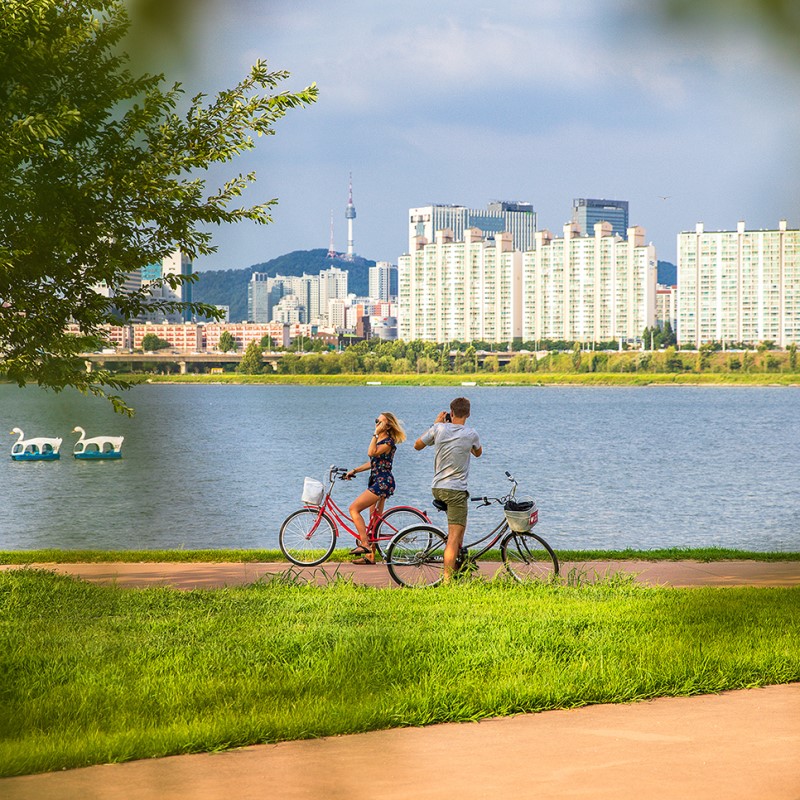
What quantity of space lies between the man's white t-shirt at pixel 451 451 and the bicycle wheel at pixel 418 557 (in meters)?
0.47

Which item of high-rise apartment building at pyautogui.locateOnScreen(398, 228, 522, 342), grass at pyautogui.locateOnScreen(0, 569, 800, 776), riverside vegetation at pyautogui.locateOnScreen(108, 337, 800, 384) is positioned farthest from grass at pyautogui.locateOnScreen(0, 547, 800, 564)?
high-rise apartment building at pyautogui.locateOnScreen(398, 228, 522, 342)

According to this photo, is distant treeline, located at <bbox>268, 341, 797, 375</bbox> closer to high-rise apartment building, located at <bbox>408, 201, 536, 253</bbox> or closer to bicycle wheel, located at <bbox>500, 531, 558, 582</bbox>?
high-rise apartment building, located at <bbox>408, 201, 536, 253</bbox>

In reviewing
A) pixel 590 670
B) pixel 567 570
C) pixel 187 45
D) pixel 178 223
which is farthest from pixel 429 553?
pixel 187 45

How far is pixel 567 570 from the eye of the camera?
29.4 ft

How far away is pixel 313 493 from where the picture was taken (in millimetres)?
9359

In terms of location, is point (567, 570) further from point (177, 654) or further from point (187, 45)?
point (187, 45)

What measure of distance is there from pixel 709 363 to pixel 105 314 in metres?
0.72

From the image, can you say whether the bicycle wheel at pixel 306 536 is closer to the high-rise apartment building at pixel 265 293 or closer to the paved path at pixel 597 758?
the paved path at pixel 597 758

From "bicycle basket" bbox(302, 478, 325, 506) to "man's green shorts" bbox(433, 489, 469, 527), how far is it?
6.82 feet

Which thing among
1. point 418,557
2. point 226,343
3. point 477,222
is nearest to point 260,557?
point 418,557

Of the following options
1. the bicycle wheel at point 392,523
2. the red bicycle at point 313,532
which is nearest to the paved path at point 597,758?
the bicycle wheel at point 392,523

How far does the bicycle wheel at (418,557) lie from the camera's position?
25.3 ft

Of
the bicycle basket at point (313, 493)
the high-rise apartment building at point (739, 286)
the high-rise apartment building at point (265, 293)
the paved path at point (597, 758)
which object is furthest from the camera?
the bicycle basket at point (313, 493)

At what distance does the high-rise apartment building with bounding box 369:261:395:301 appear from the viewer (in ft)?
4.30
